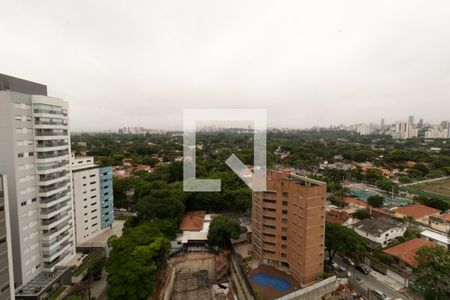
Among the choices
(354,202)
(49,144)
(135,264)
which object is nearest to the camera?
(135,264)

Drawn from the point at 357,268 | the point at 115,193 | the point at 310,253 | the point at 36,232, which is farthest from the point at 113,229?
the point at 357,268

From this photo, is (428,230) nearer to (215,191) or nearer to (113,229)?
(215,191)

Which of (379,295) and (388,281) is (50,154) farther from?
(388,281)

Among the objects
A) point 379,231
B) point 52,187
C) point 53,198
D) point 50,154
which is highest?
point 50,154

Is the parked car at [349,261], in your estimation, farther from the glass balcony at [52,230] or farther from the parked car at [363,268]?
the glass balcony at [52,230]

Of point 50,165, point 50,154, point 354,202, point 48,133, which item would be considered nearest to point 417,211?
point 354,202

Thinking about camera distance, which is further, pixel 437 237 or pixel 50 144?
pixel 437 237

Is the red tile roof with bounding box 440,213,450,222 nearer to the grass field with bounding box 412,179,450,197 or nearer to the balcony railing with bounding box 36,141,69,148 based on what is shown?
the grass field with bounding box 412,179,450,197
